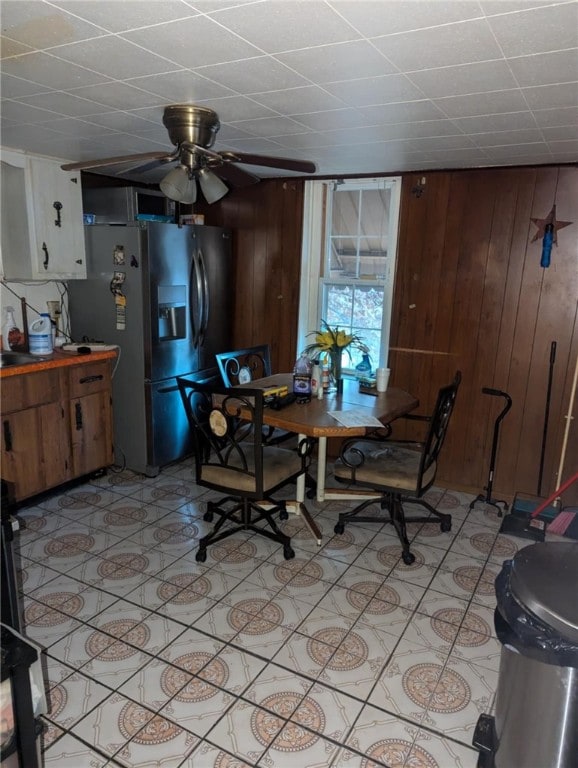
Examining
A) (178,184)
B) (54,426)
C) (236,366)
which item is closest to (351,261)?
(236,366)

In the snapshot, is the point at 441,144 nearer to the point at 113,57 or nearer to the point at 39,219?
the point at 113,57

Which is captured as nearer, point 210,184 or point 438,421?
point 210,184

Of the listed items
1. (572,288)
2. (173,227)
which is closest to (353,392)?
(572,288)

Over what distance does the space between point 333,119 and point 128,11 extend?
1.18 meters

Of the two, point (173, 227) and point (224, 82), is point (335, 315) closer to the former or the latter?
point (173, 227)

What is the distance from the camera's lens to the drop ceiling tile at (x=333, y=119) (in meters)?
2.33

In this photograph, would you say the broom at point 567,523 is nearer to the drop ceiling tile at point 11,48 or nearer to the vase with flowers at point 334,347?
the vase with flowers at point 334,347

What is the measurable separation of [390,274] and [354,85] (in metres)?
2.00

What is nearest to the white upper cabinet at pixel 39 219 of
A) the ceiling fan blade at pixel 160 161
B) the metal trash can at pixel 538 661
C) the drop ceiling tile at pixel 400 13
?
the ceiling fan blade at pixel 160 161

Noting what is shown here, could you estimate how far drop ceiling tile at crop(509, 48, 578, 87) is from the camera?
167 centimetres

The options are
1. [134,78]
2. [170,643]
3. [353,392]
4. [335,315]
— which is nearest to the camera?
[134,78]

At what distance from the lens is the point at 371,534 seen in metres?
3.20

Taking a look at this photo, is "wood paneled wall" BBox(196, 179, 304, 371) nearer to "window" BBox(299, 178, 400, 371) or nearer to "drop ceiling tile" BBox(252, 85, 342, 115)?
"window" BBox(299, 178, 400, 371)

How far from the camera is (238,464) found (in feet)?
9.72
